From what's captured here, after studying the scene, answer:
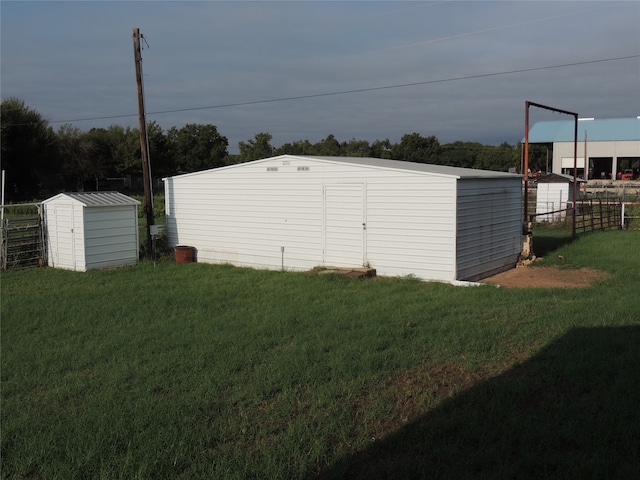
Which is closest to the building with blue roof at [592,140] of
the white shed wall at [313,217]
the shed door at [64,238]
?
the white shed wall at [313,217]

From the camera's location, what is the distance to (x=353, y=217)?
520 inches

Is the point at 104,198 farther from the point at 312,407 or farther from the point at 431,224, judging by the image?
the point at 312,407

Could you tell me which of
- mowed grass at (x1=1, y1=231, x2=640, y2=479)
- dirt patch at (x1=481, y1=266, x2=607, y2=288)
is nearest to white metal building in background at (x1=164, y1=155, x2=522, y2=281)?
dirt patch at (x1=481, y1=266, x2=607, y2=288)

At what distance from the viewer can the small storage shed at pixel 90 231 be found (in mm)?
14422

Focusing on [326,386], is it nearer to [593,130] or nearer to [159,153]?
[159,153]

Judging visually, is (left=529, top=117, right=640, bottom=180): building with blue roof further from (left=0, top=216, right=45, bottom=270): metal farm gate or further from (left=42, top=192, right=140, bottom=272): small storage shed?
(left=0, top=216, right=45, bottom=270): metal farm gate

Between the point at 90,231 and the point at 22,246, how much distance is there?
1921 millimetres

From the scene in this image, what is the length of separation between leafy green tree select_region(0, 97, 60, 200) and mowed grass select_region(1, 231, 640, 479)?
107 feet

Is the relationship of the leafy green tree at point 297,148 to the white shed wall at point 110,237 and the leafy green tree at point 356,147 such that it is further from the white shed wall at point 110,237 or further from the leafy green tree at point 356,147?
the white shed wall at point 110,237

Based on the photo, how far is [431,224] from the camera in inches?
480

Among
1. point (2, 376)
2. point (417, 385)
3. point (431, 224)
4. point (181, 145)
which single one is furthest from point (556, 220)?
point (181, 145)

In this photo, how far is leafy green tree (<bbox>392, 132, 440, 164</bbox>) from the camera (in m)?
64.0

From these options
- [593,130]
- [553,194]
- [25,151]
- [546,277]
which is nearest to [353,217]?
[546,277]

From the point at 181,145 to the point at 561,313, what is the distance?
2213 inches
